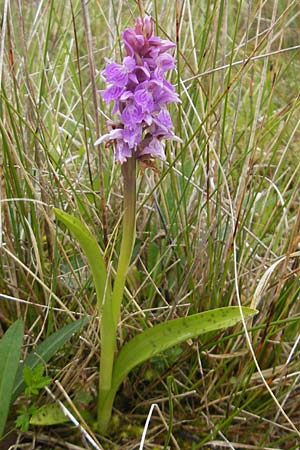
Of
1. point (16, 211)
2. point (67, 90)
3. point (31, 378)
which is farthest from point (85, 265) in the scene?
point (67, 90)

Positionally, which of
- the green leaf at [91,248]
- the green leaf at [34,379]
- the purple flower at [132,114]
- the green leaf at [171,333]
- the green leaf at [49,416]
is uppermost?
the purple flower at [132,114]

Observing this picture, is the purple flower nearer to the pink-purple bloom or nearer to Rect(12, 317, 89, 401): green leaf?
the pink-purple bloom

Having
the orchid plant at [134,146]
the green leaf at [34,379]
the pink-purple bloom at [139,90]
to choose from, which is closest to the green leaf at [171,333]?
the orchid plant at [134,146]

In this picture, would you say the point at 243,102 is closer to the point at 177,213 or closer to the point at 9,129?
the point at 177,213

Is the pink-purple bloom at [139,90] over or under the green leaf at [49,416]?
over

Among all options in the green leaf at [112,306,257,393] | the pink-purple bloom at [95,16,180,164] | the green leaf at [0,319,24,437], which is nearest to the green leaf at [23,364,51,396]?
the green leaf at [0,319,24,437]

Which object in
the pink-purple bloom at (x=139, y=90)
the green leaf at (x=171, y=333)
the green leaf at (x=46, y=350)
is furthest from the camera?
the green leaf at (x=46, y=350)

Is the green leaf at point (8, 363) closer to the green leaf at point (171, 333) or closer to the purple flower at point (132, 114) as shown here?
the green leaf at point (171, 333)
